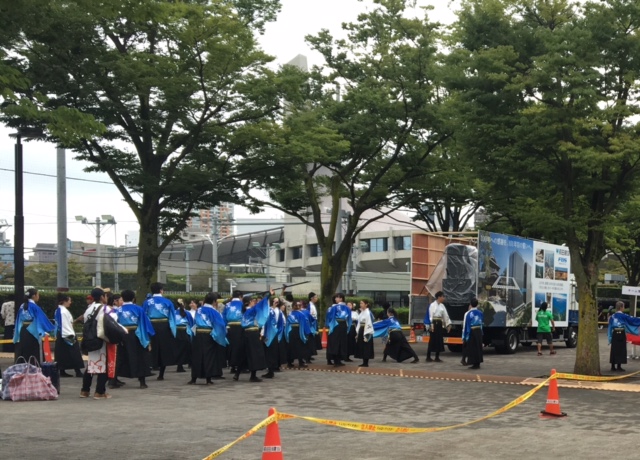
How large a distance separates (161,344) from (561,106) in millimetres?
9149

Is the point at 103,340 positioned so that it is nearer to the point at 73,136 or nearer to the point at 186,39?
the point at 73,136

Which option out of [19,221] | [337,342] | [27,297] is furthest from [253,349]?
[19,221]

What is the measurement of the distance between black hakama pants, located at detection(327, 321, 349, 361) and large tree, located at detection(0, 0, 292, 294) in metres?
5.89

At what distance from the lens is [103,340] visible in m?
13.9

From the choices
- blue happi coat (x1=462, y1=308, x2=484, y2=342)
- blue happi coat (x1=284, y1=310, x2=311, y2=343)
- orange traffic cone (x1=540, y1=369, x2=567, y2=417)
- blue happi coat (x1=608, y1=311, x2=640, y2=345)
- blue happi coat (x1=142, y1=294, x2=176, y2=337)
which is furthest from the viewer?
blue happi coat (x1=462, y1=308, x2=484, y2=342)

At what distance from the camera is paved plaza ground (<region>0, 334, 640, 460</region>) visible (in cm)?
937

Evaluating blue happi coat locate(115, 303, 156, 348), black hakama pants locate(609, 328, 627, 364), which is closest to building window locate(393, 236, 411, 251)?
black hakama pants locate(609, 328, 627, 364)

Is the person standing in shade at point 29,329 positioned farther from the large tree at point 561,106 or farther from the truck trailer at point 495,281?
the truck trailer at point 495,281

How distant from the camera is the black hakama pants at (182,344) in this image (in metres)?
18.9

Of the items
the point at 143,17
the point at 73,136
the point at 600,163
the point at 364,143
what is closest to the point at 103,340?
the point at 73,136

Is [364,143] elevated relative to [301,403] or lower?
elevated

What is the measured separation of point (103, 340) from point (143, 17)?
5.84 m

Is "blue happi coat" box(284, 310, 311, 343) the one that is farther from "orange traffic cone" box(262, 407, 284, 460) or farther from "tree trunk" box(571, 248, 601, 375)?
"orange traffic cone" box(262, 407, 284, 460)

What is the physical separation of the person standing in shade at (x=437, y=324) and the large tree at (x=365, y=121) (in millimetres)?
5519
